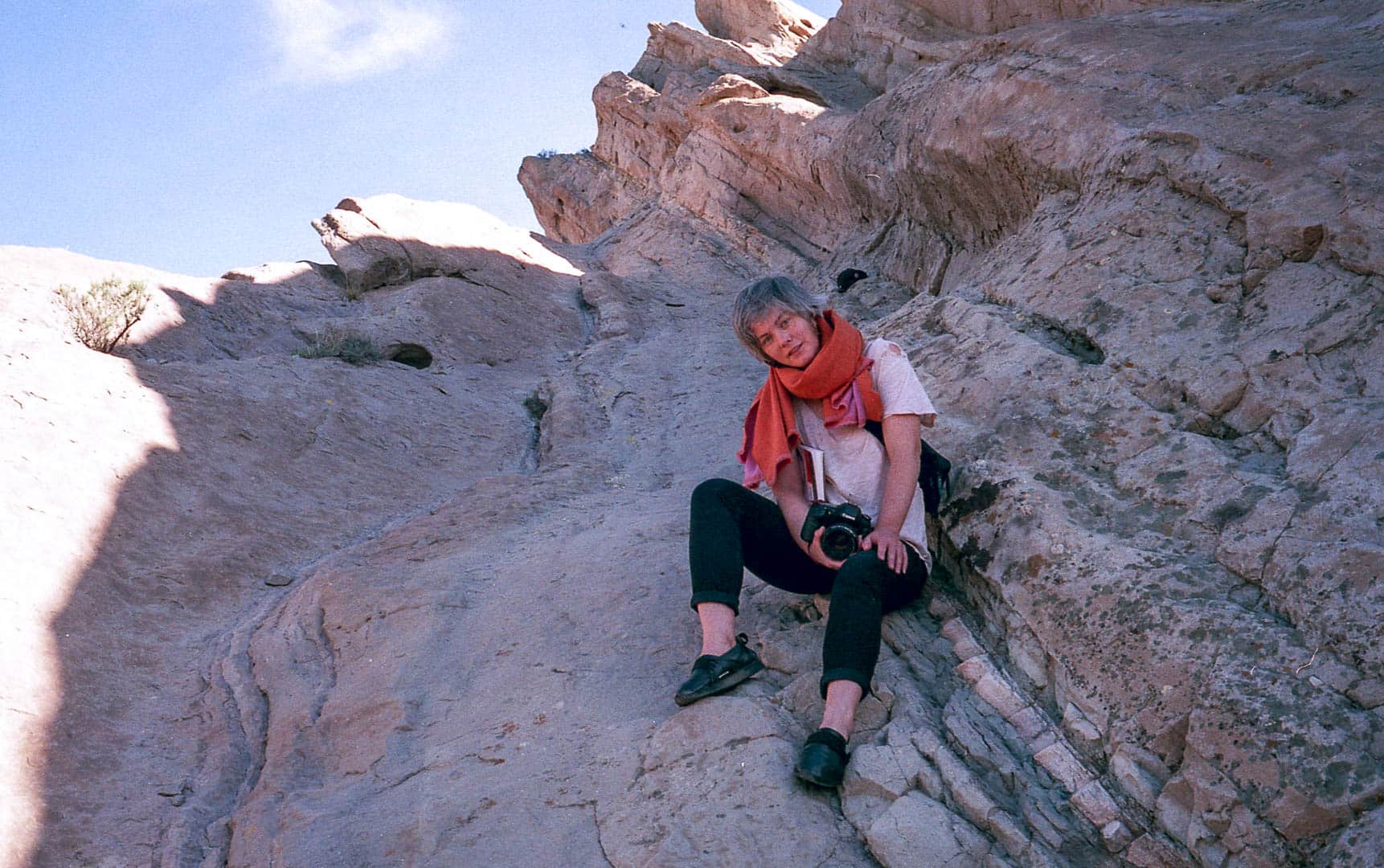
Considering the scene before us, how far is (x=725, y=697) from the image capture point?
3000 mm

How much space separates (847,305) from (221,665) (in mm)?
5764

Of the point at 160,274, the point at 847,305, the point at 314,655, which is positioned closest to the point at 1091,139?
the point at 847,305

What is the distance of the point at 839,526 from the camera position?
3.06 meters

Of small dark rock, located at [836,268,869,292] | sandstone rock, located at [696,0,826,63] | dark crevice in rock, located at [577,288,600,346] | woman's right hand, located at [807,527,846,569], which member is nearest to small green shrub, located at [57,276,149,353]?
dark crevice in rock, located at [577,288,600,346]

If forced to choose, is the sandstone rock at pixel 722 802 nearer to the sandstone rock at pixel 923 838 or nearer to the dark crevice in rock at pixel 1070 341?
the sandstone rock at pixel 923 838

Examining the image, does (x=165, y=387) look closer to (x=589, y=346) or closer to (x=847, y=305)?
(x=589, y=346)

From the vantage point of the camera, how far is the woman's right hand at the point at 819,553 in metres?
3.14

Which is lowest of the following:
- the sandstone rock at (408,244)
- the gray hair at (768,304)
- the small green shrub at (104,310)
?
the gray hair at (768,304)

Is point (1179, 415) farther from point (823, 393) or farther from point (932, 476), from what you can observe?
point (823, 393)

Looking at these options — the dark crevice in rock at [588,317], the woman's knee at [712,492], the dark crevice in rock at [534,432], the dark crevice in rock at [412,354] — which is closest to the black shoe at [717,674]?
the woman's knee at [712,492]

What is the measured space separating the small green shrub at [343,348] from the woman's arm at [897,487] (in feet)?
16.8

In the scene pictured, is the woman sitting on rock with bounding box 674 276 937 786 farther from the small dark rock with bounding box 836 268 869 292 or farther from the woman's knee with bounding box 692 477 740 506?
the small dark rock with bounding box 836 268 869 292

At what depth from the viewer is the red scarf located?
3244mm

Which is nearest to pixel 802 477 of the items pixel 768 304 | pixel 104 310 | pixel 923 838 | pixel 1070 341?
pixel 768 304
